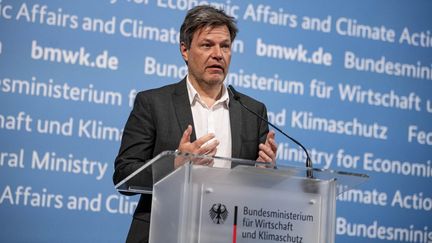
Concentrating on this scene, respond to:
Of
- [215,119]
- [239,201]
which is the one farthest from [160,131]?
[239,201]

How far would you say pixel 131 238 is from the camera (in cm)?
251

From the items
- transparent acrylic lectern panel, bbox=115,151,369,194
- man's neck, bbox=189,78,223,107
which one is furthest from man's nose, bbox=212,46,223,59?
transparent acrylic lectern panel, bbox=115,151,369,194

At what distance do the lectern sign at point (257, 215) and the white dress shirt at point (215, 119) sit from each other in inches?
23.0

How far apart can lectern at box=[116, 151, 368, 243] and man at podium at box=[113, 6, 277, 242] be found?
14.1 inches

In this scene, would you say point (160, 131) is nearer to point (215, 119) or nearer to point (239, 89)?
point (215, 119)

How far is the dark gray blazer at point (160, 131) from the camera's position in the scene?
2551 millimetres

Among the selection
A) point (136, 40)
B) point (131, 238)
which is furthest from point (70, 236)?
point (131, 238)

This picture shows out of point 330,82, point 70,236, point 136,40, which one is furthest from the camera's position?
point 330,82

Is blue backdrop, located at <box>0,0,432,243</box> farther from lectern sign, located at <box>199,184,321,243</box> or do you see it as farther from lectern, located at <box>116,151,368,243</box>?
lectern sign, located at <box>199,184,321,243</box>

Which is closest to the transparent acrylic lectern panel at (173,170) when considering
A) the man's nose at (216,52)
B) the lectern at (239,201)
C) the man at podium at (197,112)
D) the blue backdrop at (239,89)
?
the lectern at (239,201)

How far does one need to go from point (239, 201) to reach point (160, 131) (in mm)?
621

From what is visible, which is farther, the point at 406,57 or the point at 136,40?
the point at 406,57

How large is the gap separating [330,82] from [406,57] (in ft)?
1.64

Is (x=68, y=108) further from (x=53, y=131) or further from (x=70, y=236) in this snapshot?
(x=70, y=236)
